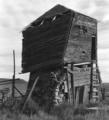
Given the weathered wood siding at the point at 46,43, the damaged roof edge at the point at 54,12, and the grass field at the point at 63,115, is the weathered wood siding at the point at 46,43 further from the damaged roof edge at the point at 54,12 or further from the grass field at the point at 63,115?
the grass field at the point at 63,115

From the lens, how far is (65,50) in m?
24.1

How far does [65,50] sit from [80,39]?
7.82 feet

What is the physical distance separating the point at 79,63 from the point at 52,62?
2.41 metres

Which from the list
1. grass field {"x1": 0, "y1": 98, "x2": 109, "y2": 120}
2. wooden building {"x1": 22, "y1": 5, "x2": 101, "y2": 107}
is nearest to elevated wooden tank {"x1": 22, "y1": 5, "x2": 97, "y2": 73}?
wooden building {"x1": 22, "y1": 5, "x2": 101, "y2": 107}

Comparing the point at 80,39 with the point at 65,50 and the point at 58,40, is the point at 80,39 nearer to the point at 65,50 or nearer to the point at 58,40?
the point at 58,40

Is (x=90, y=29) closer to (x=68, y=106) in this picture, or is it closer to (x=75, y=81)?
(x=75, y=81)

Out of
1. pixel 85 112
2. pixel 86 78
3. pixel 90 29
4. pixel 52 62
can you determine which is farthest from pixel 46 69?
pixel 85 112

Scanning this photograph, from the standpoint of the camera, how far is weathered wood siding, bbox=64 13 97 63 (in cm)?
2478

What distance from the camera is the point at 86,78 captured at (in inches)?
1038

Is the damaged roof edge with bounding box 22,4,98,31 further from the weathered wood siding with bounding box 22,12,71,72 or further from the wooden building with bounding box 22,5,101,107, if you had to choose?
the weathered wood siding with bounding box 22,12,71,72

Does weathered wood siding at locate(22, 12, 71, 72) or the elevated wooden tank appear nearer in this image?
the elevated wooden tank

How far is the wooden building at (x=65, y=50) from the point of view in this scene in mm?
24609

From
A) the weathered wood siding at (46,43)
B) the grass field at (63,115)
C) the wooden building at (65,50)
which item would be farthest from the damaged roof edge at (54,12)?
the grass field at (63,115)

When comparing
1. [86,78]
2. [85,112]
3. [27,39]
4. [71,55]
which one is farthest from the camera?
[27,39]
